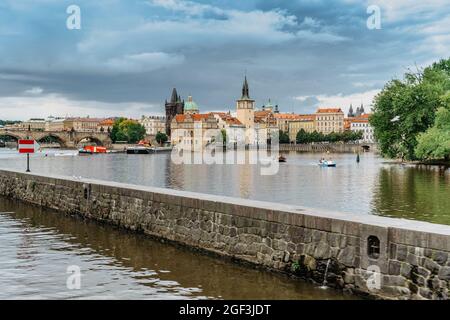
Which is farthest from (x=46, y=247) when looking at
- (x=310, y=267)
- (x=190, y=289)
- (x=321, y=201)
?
(x=321, y=201)

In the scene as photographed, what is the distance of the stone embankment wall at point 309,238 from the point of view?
30.1 ft

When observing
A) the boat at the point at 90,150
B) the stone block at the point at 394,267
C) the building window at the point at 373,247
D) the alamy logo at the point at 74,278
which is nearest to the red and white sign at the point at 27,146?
the alamy logo at the point at 74,278

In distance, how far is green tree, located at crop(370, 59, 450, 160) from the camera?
69.8 m

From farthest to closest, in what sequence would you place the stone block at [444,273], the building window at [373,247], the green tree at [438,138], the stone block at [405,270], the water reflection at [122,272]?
1. the green tree at [438,138]
2. the water reflection at [122,272]
3. the building window at [373,247]
4. the stone block at [405,270]
5. the stone block at [444,273]

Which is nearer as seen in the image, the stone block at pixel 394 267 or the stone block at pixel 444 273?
the stone block at pixel 444 273

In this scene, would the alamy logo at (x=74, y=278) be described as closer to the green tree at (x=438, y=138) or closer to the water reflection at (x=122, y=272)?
the water reflection at (x=122, y=272)

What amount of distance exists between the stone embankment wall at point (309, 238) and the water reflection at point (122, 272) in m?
0.40

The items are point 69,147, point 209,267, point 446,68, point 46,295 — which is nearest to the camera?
point 46,295

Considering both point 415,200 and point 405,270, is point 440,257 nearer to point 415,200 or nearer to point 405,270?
point 405,270

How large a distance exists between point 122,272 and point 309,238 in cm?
430

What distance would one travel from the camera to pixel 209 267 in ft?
42.4
